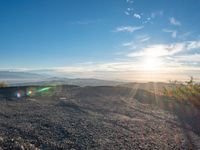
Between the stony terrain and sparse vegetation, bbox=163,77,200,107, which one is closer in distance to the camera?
the stony terrain

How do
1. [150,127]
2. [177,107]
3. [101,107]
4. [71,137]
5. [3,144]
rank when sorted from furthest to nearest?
[177,107] < [101,107] < [150,127] < [71,137] < [3,144]

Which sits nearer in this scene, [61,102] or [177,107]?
[61,102]

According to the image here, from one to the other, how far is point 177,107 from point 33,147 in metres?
8.70

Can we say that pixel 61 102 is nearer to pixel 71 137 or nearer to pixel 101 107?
pixel 101 107

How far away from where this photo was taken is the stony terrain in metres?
7.20

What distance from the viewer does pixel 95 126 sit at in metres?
8.80

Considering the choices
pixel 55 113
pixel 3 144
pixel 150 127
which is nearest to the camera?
pixel 3 144

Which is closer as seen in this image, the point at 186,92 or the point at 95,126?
the point at 95,126

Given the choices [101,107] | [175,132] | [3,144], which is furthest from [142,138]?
[101,107]

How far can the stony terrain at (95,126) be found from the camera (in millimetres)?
7200

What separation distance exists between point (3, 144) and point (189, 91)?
12.6 m

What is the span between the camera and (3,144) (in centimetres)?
646

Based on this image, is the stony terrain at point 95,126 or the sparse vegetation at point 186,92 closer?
the stony terrain at point 95,126

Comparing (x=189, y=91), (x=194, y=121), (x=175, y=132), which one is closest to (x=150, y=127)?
(x=175, y=132)
